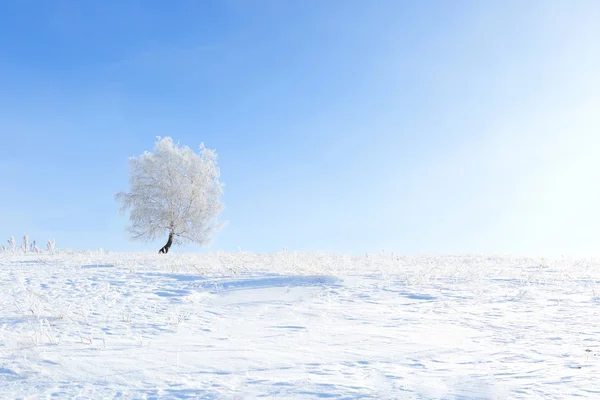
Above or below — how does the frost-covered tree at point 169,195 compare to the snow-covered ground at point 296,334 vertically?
above

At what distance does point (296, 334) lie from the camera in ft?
23.1

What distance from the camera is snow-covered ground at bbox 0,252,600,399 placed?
15.9ft

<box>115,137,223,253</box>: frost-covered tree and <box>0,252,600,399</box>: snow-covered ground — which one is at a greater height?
<box>115,137,223,253</box>: frost-covered tree

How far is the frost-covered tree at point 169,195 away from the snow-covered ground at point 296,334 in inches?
776

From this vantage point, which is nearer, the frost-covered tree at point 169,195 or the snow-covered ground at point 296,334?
the snow-covered ground at point 296,334

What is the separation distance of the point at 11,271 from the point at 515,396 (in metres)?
13.3

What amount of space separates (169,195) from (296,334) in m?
27.4

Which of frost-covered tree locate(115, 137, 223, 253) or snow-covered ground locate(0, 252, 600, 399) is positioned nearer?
snow-covered ground locate(0, 252, 600, 399)

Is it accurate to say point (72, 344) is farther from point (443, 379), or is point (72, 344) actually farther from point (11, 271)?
point (11, 271)

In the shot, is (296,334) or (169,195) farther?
(169,195)

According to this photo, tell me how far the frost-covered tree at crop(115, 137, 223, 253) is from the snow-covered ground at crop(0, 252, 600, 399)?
19705mm

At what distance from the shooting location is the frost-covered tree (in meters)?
32.8

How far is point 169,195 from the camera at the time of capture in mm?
32719

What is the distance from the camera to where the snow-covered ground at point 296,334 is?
191 inches
